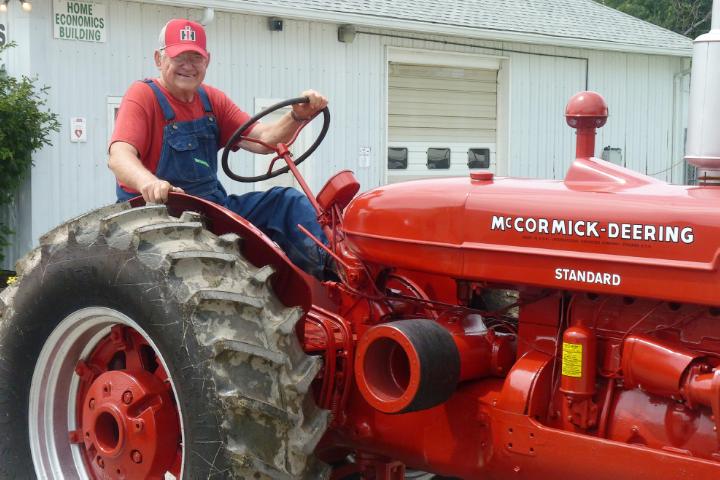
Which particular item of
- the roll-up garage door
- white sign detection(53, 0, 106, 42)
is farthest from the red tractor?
the roll-up garage door

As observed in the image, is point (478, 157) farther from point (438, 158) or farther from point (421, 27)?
point (421, 27)

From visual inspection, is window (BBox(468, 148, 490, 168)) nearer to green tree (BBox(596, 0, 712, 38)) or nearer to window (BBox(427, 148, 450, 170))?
window (BBox(427, 148, 450, 170))

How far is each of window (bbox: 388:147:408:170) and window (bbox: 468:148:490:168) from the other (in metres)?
1.34

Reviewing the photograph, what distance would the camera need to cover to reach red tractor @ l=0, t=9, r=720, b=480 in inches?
112

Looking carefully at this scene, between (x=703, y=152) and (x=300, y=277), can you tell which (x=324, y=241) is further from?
(x=703, y=152)

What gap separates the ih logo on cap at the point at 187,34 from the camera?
13.8 feet

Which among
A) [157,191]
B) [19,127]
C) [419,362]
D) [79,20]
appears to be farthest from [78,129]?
[419,362]

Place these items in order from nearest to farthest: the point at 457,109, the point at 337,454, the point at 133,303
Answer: the point at 133,303 → the point at 337,454 → the point at 457,109

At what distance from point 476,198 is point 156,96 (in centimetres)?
163

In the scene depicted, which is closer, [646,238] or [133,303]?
[646,238]

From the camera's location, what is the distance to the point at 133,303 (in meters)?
3.23

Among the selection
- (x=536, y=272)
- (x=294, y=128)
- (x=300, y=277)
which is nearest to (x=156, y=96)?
(x=294, y=128)

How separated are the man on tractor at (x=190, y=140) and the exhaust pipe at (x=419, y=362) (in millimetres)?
831

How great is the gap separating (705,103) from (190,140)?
2193mm
